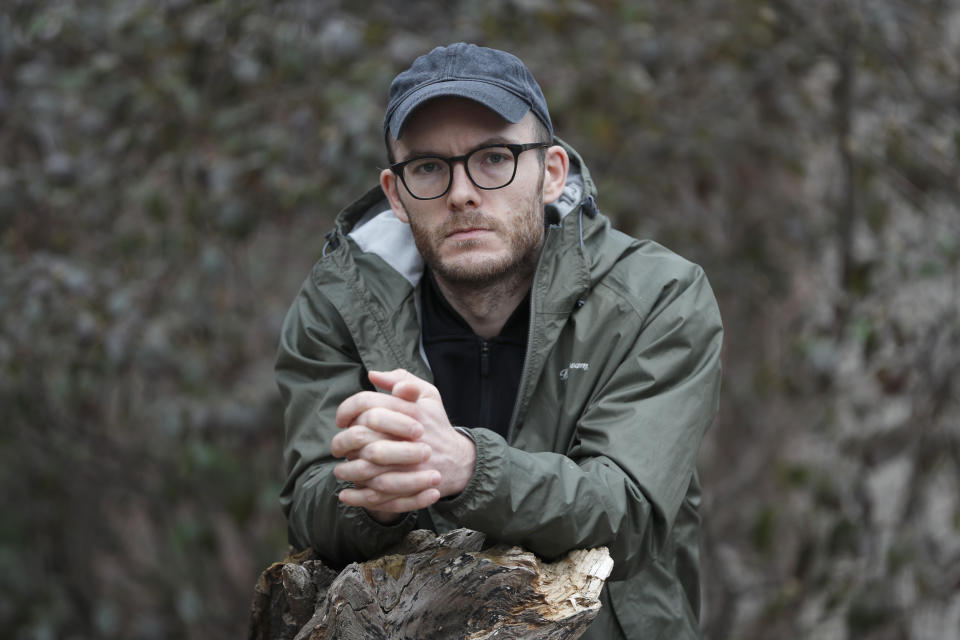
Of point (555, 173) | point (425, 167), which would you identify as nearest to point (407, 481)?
point (425, 167)

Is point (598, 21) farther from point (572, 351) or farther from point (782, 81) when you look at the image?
point (572, 351)

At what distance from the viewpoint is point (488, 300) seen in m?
2.04

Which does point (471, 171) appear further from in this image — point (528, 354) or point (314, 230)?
point (314, 230)

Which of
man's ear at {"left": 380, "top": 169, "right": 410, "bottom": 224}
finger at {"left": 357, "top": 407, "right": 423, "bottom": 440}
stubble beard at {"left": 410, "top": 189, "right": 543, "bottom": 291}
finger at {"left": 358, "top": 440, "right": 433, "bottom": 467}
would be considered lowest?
finger at {"left": 358, "top": 440, "right": 433, "bottom": 467}

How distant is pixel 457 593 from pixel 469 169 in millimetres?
735

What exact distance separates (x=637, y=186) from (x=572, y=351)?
2382mm

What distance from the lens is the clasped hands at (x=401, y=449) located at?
1.55m

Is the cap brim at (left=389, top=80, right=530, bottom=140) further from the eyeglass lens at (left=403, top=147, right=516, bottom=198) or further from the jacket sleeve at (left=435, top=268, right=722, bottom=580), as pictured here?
the jacket sleeve at (left=435, top=268, right=722, bottom=580)

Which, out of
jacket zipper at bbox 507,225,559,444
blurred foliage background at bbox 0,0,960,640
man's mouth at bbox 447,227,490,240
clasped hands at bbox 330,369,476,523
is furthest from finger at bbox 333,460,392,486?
blurred foliage background at bbox 0,0,960,640

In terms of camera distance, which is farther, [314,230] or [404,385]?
[314,230]

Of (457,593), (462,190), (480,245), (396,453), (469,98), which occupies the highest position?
(469,98)

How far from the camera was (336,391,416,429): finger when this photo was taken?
1.57 m

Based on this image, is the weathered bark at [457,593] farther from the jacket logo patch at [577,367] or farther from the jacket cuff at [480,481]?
the jacket logo patch at [577,367]

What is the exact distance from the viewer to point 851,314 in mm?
3756
